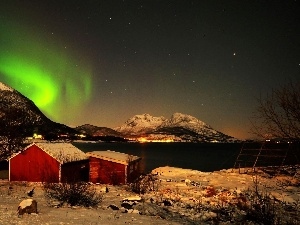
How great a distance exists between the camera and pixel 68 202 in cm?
1527

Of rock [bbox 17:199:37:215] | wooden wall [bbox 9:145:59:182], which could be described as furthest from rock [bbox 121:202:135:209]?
wooden wall [bbox 9:145:59:182]

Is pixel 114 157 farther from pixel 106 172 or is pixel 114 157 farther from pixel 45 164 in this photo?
pixel 45 164

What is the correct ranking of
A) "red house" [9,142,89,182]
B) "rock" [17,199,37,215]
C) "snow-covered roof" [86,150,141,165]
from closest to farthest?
"rock" [17,199,37,215] → "red house" [9,142,89,182] → "snow-covered roof" [86,150,141,165]

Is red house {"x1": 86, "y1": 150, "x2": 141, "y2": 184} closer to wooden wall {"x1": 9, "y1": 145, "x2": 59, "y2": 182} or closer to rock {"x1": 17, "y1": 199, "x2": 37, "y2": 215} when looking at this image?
wooden wall {"x1": 9, "y1": 145, "x2": 59, "y2": 182}

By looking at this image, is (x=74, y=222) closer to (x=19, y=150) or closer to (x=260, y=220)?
(x=260, y=220)

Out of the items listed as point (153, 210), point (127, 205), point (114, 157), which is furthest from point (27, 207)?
point (114, 157)

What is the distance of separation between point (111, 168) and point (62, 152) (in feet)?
17.2

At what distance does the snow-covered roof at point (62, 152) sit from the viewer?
3193cm

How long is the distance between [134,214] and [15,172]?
939 inches

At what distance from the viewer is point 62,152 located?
33.1m

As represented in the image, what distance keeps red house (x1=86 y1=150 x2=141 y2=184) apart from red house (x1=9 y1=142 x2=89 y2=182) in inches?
55.2

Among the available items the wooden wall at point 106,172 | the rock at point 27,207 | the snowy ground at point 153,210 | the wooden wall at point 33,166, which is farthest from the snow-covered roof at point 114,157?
the rock at point 27,207

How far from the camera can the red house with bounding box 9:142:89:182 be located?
104 ft

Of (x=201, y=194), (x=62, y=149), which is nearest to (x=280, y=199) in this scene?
(x=201, y=194)
